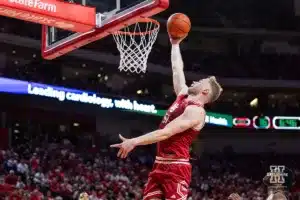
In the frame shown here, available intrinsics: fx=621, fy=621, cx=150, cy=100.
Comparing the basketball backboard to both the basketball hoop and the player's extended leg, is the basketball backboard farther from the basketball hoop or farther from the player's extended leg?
the player's extended leg

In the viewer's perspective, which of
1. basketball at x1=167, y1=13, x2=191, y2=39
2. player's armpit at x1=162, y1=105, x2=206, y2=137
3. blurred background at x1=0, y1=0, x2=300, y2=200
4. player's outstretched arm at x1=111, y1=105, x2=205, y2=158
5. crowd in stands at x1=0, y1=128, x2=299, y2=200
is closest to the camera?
player's outstretched arm at x1=111, y1=105, x2=205, y2=158

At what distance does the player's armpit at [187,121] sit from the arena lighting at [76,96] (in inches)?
654

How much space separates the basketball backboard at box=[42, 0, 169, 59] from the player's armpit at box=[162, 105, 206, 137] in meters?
4.02

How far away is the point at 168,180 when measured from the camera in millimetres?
4918

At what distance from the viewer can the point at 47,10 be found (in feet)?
30.0

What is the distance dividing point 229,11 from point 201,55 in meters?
4.02

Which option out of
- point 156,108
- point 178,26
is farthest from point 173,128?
point 156,108

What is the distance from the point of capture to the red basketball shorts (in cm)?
491

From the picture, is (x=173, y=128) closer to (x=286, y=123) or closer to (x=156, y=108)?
(x=156, y=108)

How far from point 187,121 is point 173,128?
0.49ft

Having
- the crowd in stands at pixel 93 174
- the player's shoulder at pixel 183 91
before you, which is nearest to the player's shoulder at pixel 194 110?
the player's shoulder at pixel 183 91

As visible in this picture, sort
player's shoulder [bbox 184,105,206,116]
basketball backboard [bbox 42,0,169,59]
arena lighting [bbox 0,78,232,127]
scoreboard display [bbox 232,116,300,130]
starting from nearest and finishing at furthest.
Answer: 1. player's shoulder [bbox 184,105,206,116]
2. basketball backboard [bbox 42,0,169,59]
3. arena lighting [bbox 0,78,232,127]
4. scoreboard display [bbox 232,116,300,130]

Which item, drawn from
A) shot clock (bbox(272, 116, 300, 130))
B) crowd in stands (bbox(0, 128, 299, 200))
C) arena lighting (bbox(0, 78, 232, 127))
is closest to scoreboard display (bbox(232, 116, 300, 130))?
shot clock (bbox(272, 116, 300, 130))

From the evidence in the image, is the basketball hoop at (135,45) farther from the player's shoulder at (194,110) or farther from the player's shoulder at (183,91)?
the player's shoulder at (194,110)
